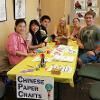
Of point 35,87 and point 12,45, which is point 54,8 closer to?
point 12,45

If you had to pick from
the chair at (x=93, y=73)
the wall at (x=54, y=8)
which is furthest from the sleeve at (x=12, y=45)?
the wall at (x=54, y=8)

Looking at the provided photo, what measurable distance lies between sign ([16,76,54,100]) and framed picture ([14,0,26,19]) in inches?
85.0

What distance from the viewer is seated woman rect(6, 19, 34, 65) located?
10.8 ft

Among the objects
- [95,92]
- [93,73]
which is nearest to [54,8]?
[93,73]

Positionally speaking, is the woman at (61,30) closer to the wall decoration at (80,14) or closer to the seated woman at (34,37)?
the seated woman at (34,37)

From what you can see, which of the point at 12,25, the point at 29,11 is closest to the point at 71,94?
the point at 12,25

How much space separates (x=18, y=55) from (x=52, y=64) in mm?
828

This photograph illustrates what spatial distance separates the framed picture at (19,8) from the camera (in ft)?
13.9

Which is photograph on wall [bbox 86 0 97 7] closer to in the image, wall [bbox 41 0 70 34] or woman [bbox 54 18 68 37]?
wall [bbox 41 0 70 34]

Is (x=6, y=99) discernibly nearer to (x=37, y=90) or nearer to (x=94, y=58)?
(x=37, y=90)

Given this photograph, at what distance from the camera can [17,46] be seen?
3.40 m

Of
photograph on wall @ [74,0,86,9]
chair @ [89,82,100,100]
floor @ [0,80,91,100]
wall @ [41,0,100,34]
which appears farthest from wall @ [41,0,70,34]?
chair @ [89,82,100,100]

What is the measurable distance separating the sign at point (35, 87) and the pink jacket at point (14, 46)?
104 centimetres

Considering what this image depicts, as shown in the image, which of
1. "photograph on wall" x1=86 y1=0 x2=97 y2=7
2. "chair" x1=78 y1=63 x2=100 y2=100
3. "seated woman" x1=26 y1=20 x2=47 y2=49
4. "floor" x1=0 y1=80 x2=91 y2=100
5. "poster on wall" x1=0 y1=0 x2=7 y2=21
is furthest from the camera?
"photograph on wall" x1=86 y1=0 x2=97 y2=7
